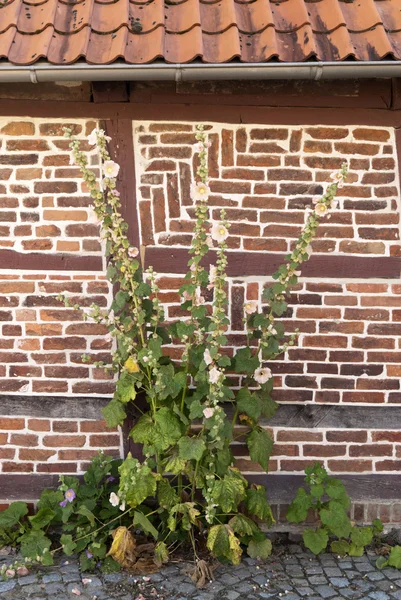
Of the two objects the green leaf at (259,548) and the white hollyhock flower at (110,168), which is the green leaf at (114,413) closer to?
the green leaf at (259,548)

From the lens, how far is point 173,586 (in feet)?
11.5

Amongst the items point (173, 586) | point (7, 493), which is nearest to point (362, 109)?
point (173, 586)

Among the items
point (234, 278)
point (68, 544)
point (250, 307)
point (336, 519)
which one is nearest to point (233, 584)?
point (336, 519)

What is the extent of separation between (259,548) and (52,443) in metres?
1.29

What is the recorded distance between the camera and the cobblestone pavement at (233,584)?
343 cm

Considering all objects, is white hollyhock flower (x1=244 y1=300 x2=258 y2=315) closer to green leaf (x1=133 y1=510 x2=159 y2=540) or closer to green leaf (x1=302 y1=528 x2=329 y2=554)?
green leaf (x1=133 y1=510 x2=159 y2=540)

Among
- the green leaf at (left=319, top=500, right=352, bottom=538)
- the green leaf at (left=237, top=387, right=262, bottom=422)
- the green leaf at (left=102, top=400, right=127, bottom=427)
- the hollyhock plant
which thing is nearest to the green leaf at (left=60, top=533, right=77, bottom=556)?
the hollyhock plant

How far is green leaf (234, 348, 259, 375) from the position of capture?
363cm

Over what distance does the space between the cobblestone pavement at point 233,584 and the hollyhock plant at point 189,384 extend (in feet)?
0.39

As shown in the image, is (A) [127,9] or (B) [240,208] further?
(B) [240,208]

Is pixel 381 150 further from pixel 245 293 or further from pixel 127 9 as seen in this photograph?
pixel 127 9

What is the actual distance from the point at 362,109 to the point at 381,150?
0.24 m

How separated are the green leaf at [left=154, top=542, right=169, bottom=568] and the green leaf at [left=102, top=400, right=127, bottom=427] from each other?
0.66m

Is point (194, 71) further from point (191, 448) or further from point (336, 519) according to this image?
point (336, 519)
